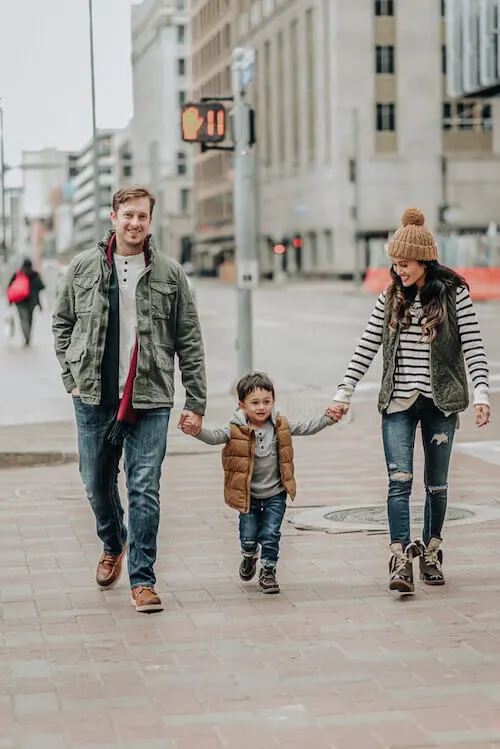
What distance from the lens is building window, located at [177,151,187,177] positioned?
17262 cm

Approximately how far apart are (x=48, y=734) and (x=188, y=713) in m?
0.48

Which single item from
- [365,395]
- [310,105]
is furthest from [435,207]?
[365,395]

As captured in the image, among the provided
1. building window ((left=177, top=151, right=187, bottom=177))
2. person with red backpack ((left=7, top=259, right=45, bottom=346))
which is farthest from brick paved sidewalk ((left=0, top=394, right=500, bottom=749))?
building window ((left=177, top=151, right=187, bottom=177))

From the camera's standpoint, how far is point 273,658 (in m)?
6.18

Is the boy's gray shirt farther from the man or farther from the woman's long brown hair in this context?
the woman's long brown hair

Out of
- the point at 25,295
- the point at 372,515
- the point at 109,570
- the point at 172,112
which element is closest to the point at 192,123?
the point at 372,515

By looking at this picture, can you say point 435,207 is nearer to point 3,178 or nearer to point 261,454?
point 3,178

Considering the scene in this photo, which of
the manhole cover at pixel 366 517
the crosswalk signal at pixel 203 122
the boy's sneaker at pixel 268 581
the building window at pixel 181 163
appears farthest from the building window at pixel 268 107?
the boy's sneaker at pixel 268 581

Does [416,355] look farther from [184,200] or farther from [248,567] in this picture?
[184,200]

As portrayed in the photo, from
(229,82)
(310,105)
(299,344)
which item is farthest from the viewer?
(229,82)

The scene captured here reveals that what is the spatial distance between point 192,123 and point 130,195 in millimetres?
10989

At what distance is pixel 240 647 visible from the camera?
6.39m

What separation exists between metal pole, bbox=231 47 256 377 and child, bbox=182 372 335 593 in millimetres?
10586

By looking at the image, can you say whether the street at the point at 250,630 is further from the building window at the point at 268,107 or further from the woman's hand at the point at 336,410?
the building window at the point at 268,107
